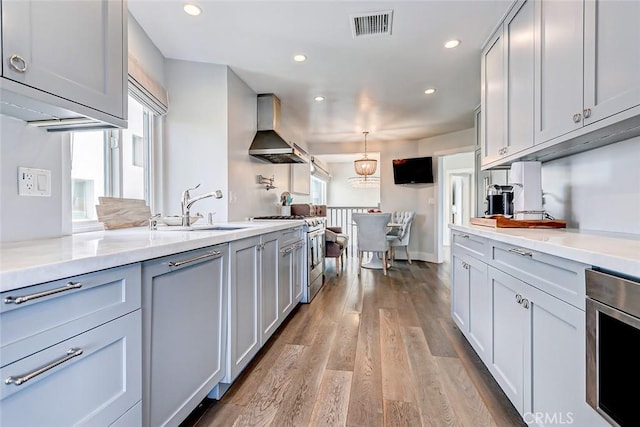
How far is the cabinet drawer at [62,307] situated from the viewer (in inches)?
25.4

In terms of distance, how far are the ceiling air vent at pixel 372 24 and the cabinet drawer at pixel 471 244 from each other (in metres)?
1.68

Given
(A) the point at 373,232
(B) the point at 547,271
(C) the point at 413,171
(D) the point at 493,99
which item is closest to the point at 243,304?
(B) the point at 547,271

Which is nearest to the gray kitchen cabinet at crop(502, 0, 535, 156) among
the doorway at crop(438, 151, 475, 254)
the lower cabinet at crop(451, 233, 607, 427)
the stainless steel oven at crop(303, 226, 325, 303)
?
the lower cabinet at crop(451, 233, 607, 427)

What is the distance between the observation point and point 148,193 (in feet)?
8.96

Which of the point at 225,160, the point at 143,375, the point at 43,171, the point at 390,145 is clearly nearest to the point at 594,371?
the point at 143,375

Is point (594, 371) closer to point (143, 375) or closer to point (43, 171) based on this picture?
point (143, 375)

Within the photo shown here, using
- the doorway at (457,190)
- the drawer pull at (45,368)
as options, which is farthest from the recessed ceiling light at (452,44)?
the doorway at (457,190)

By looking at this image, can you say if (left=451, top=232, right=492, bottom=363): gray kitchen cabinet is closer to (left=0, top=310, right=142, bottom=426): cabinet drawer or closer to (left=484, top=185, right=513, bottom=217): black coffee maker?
(left=484, top=185, right=513, bottom=217): black coffee maker

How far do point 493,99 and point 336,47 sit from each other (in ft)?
4.51

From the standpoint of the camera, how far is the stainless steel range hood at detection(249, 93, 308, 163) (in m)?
3.46

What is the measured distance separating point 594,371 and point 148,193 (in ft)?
10.1

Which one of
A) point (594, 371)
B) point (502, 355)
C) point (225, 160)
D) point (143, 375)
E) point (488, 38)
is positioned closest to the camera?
point (594, 371)

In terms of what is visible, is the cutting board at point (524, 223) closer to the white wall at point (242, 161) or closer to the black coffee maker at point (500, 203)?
the black coffee maker at point (500, 203)

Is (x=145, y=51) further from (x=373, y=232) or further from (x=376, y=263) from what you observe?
(x=376, y=263)
